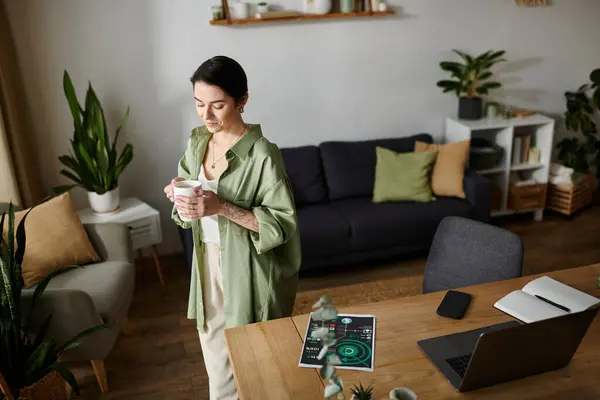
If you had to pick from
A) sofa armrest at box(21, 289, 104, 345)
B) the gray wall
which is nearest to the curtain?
the gray wall

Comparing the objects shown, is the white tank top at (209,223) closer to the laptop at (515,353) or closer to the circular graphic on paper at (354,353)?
the circular graphic on paper at (354,353)

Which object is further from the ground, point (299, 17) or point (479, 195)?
point (299, 17)

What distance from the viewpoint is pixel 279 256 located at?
6.54 feet

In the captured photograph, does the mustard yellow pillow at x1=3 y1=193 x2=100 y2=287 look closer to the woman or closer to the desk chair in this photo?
the woman

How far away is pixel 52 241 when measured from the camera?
288cm

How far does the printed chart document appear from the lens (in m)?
1.61

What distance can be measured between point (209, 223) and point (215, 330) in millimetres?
415

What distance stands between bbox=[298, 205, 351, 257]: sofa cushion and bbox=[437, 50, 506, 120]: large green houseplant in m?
1.38

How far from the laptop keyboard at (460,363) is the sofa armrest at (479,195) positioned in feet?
7.66

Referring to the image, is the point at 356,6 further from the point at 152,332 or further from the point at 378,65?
the point at 152,332

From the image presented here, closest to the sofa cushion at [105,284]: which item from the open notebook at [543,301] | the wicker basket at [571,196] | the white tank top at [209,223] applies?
the white tank top at [209,223]

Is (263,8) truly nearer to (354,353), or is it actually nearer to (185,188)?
(185,188)

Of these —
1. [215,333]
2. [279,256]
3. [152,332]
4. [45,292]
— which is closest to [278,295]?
[279,256]

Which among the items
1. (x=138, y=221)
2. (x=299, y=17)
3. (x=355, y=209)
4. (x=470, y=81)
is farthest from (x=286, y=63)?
(x=138, y=221)
